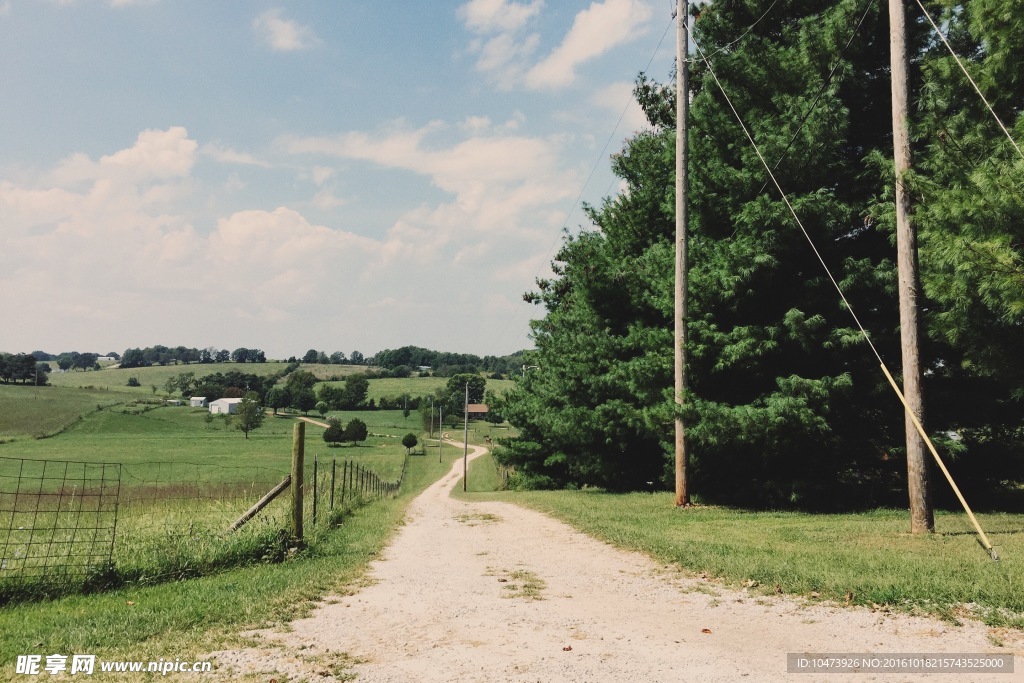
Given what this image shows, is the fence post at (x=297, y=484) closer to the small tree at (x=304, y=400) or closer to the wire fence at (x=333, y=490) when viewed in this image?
the wire fence at (x=333, y=490)

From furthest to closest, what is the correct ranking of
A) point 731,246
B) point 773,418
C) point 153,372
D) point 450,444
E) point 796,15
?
point 153,372
point 450,444
point 796,15
point 731,246
point 773,418

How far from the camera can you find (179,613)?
256 inches

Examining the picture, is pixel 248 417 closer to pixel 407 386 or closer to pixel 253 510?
pixel 407 386

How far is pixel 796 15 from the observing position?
61.4 feet

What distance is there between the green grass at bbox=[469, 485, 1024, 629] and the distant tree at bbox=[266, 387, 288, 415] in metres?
122

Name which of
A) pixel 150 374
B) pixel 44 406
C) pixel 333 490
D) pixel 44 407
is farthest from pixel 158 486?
pixel 150 374

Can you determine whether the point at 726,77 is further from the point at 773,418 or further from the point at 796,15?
the point at 773,418

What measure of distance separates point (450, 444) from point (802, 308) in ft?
301

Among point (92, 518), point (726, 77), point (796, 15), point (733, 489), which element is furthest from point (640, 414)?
point (92, 518)

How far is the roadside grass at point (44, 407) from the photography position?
81019 millimetres

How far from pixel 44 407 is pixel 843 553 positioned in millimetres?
114416

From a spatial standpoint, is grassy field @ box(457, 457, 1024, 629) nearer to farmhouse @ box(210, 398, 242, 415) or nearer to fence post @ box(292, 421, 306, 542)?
fence post @ box(292, 421, 306, 542)

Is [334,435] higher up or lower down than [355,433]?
lower down

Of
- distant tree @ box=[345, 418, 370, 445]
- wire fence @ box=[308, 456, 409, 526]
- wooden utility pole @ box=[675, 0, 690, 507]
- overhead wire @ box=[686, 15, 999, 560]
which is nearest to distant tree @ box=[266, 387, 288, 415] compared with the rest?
distant tree @ box=[345, 418, 370, 445]
